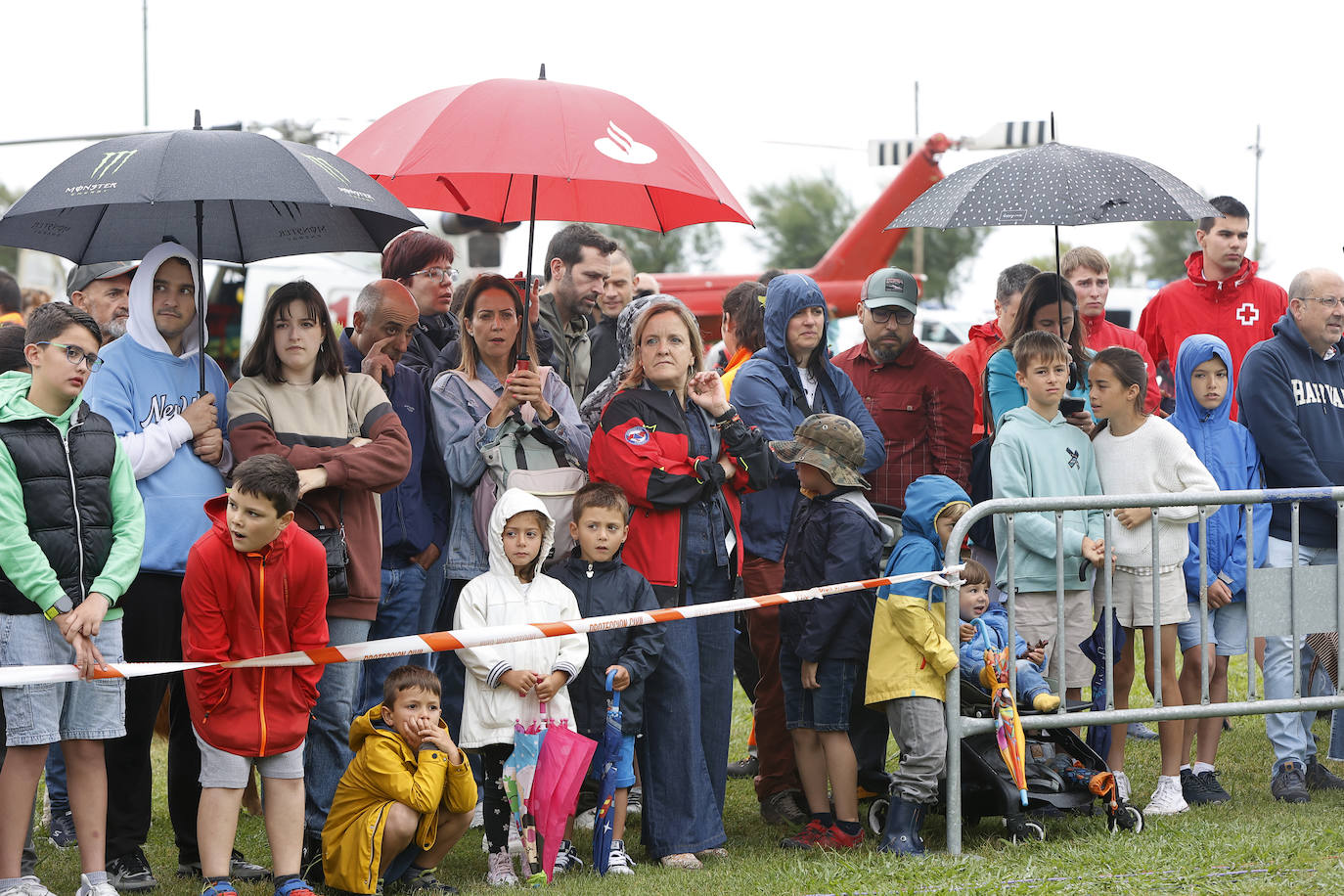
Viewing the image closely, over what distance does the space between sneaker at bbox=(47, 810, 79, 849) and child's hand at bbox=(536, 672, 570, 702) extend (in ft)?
7.22

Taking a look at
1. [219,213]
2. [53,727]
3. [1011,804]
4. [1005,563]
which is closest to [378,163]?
[219,213]

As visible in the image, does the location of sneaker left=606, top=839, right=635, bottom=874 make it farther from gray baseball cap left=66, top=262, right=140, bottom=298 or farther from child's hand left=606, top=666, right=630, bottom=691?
gray baseball cap left=66, top=262, right=140, bottom=298

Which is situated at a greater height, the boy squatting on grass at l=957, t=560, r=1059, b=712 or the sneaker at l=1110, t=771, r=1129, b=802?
the boy squatting on grass at l=957, t=560, r=1059, b=712

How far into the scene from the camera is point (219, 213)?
578 centimetres

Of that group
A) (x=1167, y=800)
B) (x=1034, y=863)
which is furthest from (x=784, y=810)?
(x=1167, y=800)

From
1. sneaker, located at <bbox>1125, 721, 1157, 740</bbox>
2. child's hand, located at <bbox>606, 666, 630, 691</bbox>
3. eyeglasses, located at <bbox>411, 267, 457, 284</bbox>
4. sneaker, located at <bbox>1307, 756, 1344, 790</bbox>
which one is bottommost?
sneaker, located at <bbox>1125, 721, 1157, 740</bbox>

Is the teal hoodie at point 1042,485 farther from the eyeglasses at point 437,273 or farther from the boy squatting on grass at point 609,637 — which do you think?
the eyeglasses at point 437,273

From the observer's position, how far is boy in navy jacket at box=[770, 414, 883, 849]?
5555 mm

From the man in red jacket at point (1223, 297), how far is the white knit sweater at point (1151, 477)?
196 centimetres

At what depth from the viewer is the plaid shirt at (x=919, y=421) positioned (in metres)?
6.60

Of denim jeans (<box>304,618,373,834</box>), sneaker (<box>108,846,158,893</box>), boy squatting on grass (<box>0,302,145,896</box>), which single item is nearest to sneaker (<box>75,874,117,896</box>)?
boy squatting on grass (<box>0,302,145,896</box>)

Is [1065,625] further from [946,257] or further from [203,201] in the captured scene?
[946,257]

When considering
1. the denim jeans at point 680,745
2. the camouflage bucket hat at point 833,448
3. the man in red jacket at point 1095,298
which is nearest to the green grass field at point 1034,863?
the denim jeans at point 680,745

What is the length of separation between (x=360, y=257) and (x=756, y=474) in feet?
58.5
